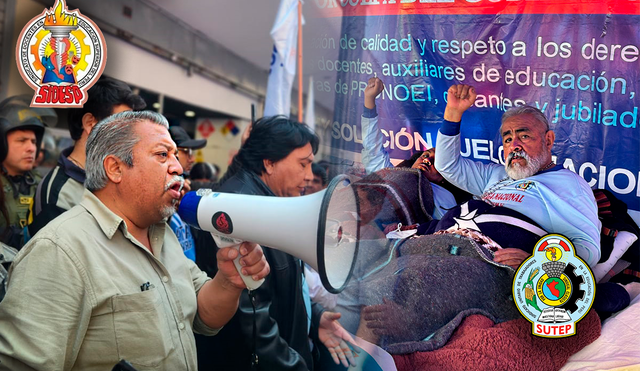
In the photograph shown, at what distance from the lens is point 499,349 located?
6.48ft

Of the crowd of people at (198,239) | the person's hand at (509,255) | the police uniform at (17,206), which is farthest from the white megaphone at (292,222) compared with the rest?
the police uniform at (17,206)

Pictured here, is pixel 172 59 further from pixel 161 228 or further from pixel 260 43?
pixel 161 228

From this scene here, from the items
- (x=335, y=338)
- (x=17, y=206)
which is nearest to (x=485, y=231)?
(x=335, y=338)

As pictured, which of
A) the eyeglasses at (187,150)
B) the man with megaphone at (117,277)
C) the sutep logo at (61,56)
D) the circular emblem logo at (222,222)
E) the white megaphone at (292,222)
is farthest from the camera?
the eyeglasses at (187,150)

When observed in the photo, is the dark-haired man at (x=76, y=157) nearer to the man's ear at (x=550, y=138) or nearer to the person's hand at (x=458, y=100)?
the person's hand at (x=458, y=100)

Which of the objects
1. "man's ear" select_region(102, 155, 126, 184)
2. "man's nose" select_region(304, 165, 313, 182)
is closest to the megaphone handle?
"man's ear" select_region(102, 155, 126, 184)

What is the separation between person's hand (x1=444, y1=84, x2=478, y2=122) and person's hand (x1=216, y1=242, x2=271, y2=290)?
0.89 metres

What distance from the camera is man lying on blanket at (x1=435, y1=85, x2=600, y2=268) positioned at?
2000 millimetres

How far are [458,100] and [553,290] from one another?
0.81 m

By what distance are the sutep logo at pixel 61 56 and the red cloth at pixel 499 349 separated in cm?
201

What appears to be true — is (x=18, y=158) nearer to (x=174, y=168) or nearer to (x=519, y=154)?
(x=174, y=168)

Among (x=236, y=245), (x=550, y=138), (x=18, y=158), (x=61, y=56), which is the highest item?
(x=61, y=56)

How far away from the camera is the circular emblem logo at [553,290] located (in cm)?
203

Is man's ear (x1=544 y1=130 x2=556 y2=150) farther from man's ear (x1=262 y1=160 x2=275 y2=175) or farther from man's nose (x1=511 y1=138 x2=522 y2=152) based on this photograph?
man's ear (x1=262 y1=160 x2=275 y2=175)
